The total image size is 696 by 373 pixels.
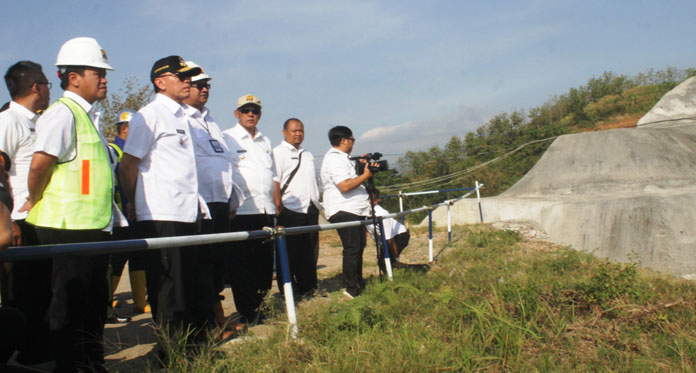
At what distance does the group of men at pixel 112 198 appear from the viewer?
2391 millimetres

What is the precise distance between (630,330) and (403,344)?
1.66 m

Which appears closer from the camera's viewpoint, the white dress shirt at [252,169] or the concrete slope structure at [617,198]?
the white dress shirt at [252,169]

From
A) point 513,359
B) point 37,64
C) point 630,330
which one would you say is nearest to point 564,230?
point 630,330

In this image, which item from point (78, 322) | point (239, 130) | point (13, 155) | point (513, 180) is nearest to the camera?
point (78, 322)

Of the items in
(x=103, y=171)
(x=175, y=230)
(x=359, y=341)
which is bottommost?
(x=359, y=341)

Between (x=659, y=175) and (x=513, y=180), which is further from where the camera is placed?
(x=513, y=180)

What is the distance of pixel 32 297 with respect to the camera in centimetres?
274

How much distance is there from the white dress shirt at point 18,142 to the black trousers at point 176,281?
0.88m

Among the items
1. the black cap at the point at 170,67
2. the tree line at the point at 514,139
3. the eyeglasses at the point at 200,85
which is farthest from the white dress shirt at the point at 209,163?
the tree line at the point at 514,139

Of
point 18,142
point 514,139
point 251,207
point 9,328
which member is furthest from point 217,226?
point 514,139

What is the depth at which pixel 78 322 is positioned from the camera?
7.97 feet

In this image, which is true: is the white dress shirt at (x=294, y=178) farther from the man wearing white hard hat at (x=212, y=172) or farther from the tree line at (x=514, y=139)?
the tree line at (x=514, y=139)

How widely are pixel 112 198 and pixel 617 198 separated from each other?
41.7 feet

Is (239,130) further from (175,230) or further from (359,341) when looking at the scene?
(359,341)
